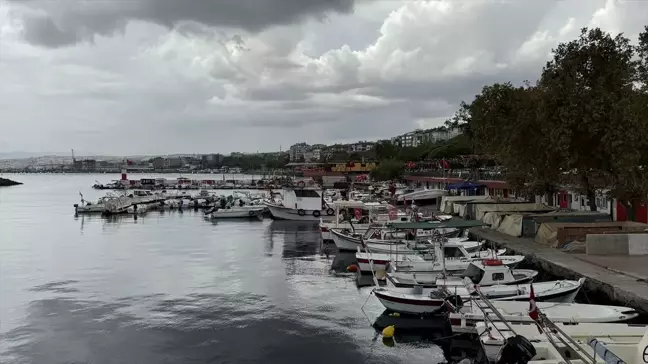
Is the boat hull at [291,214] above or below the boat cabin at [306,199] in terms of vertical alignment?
below

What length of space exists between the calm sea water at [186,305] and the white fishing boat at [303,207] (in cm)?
1795

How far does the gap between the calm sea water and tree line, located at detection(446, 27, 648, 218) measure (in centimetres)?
1435

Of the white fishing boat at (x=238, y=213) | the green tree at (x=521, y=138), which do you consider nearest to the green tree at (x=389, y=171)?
the white fishing boat at (x=238, y=213)

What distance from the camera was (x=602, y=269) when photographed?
959 inches

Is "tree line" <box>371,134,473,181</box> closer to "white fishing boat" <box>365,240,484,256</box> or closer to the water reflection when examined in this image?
"white fishing boat" <box>365,240,484,256</box>

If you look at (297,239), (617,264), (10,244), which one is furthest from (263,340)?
(10,244)

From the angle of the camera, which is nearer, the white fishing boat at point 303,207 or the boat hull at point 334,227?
the boat hull at point 334,227

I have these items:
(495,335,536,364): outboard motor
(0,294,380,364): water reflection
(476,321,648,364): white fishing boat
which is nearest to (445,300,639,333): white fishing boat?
(476,321,648,364): white fishing boat

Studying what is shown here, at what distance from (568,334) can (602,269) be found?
32.4ft

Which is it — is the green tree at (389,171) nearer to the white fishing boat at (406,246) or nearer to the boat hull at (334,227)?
the boat hull at (334,227)

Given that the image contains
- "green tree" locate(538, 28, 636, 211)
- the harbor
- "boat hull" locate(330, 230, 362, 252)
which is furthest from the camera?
"boat hull" locate(330, 230, 362, 252)

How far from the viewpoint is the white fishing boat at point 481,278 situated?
23.6 metres

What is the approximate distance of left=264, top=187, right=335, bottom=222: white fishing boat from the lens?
67.4 meters

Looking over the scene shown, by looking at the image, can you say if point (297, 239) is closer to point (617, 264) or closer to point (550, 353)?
point (617, 264)
